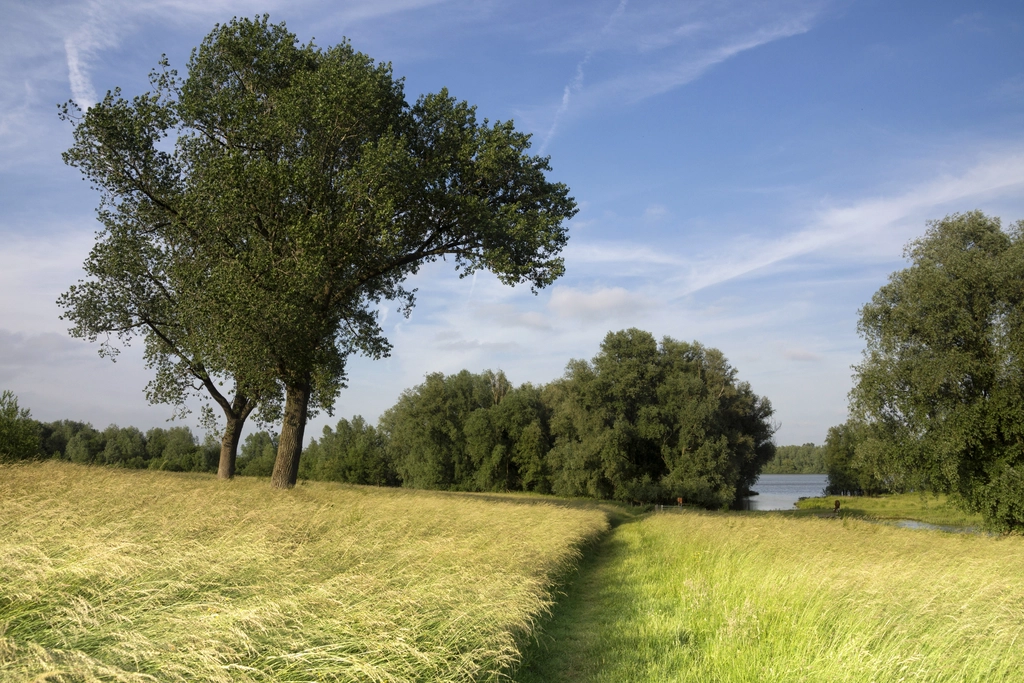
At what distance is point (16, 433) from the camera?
54.5ft

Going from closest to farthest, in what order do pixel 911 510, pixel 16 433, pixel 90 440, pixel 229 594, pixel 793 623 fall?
pixel 229 594 < pixel 793 623 < pixel 16 433 < pixel 911 510 < pixel 90 440

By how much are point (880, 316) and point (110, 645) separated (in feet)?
93.7

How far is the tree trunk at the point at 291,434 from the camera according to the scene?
19.4m

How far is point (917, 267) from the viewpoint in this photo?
2528 cm

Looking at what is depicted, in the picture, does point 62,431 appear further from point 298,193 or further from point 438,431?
point 298,193

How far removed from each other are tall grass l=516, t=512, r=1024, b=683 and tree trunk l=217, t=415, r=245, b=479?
17.1 meters

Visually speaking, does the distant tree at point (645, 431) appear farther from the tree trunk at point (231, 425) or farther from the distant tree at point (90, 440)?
the distant tree at point (90, 440)

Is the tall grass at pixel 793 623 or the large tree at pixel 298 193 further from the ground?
the large tree at pixel 298 193

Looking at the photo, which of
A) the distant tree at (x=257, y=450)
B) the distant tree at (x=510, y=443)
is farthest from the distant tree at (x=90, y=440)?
the distant tree at (x=510, y=443)

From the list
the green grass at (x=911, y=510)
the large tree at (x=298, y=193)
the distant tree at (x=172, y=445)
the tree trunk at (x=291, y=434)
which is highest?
the large tree at (x=298, y=193)

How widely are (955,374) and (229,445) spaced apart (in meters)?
28.4

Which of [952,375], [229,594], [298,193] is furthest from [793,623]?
[952,375]

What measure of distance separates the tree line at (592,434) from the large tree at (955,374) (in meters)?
19.0

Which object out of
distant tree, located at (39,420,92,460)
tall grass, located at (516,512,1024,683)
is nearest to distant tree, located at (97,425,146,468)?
distant tree, located at (39,420,92,460)
